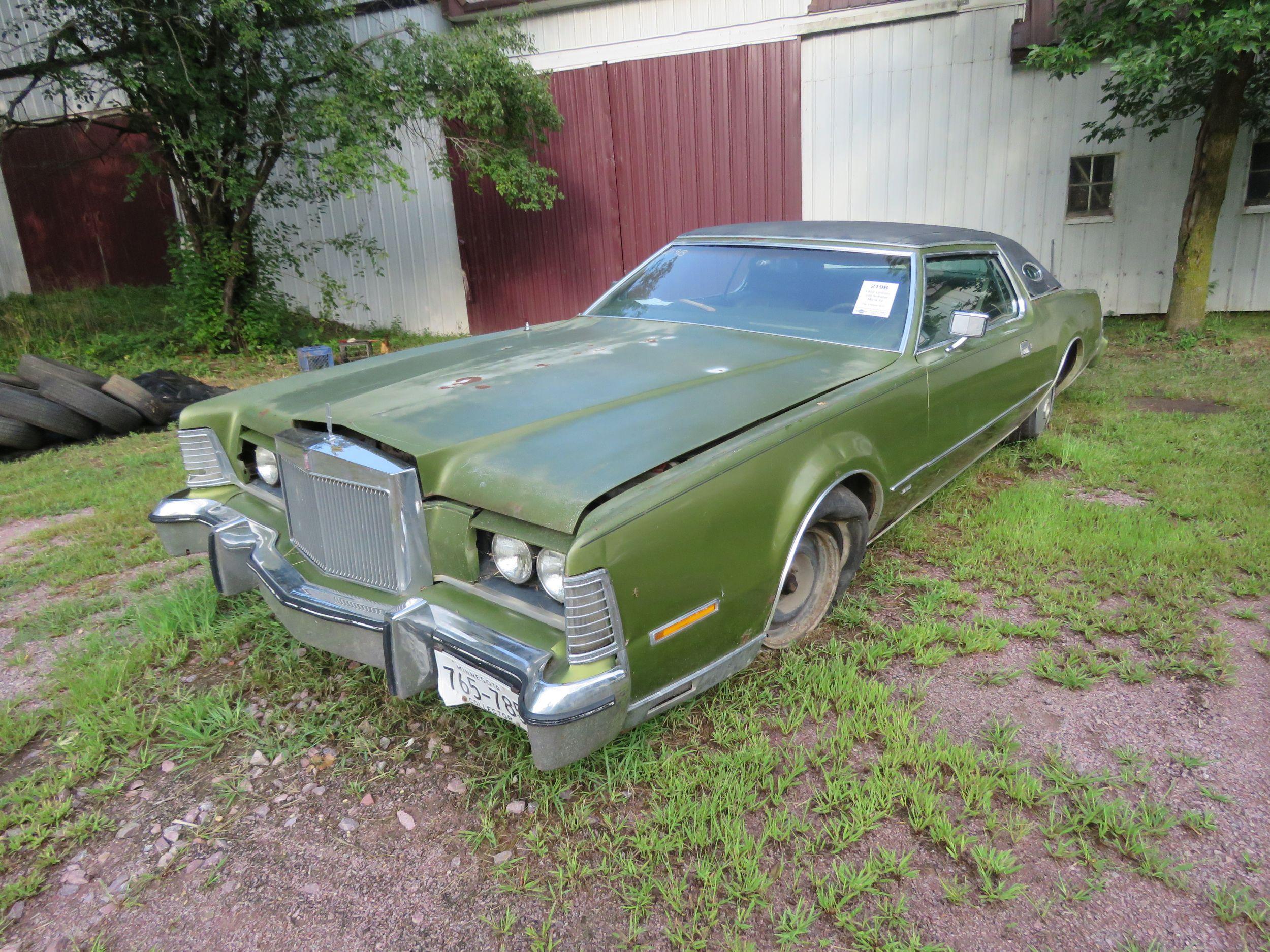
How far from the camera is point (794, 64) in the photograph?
8453 millimetres

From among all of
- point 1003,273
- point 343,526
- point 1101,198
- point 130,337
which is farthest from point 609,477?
point 130,337

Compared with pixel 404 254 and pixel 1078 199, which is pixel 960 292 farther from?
pixel 404 254

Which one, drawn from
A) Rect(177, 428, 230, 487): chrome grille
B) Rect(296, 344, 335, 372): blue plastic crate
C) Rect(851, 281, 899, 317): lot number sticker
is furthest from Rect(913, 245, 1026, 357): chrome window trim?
Rect(296, 344, 335, 372): blue plastic crate

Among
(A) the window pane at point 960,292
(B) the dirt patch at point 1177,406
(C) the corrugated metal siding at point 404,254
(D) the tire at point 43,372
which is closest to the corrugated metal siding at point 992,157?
(B) the dirt patch at point 1177,406

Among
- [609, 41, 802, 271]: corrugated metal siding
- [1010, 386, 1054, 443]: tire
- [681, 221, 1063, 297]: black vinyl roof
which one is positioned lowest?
[1010, 386, 1054, 443]: tire

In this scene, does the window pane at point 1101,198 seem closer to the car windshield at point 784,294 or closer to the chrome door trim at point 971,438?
the chrome door trim at point 971,438

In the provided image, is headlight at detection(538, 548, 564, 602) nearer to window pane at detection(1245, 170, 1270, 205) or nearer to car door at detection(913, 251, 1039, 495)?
car door at detection(913, 251, 1039, 495)

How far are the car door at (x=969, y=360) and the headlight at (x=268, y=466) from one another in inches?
96.3

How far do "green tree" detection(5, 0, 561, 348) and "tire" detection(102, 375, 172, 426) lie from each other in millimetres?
2498

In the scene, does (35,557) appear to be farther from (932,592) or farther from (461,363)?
(932,592)

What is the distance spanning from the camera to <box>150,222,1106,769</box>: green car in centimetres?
195

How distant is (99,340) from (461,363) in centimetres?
773

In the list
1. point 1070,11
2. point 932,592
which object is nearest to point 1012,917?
point 932,592

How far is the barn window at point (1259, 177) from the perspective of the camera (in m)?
7.77
